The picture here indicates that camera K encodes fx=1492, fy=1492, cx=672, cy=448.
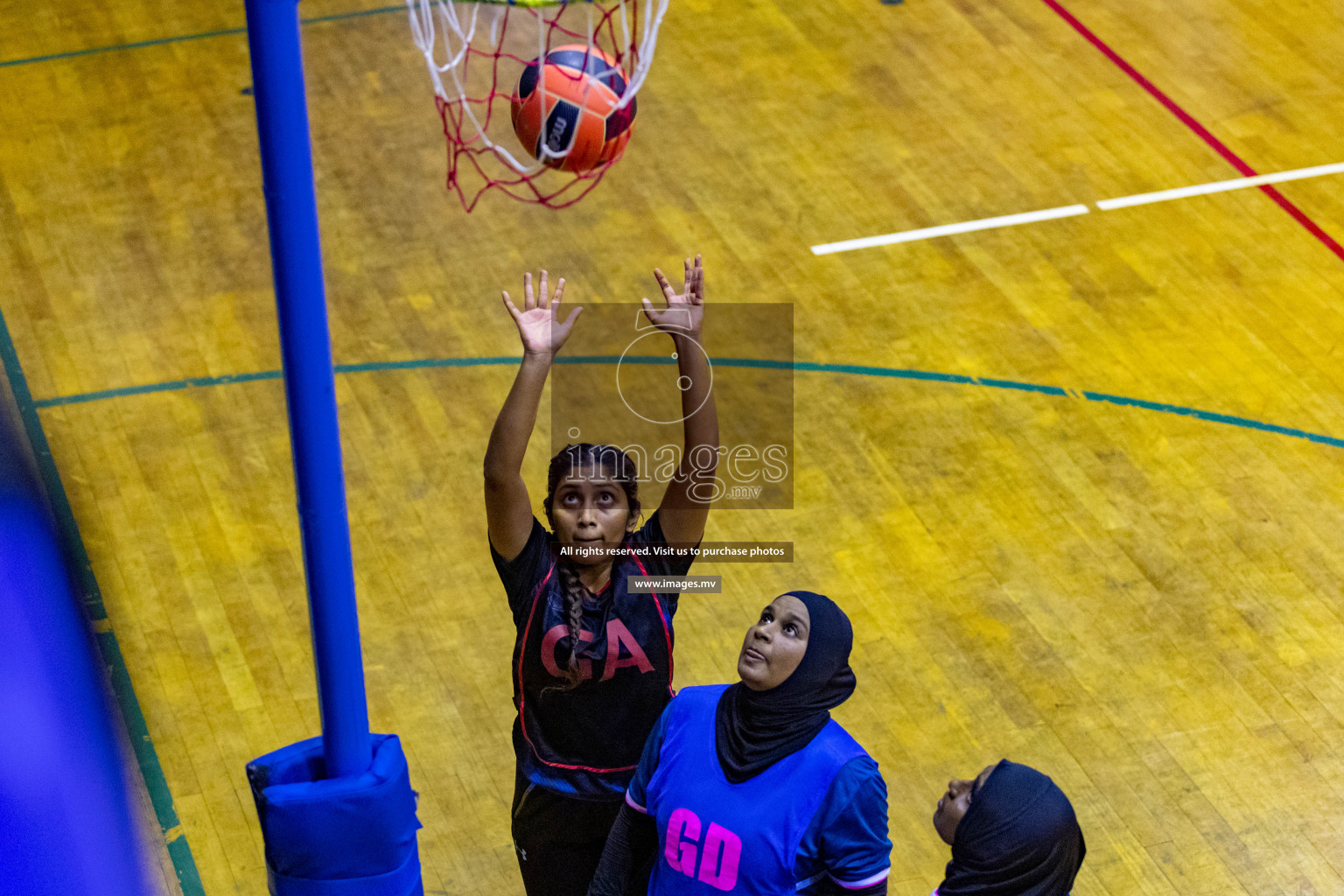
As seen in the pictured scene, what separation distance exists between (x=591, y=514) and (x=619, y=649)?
1.12ft

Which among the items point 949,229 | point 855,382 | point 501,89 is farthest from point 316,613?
point 501,89

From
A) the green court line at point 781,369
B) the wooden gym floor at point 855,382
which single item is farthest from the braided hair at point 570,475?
the green court line at point 781,369

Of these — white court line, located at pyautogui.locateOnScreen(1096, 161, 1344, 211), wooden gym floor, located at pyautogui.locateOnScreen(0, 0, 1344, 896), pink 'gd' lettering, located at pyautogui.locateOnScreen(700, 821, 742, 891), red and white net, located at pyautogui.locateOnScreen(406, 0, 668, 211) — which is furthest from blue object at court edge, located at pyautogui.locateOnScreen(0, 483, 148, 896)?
white court line, located at pyautogui.locateOnScreen(1096, 161, 1344, 211)

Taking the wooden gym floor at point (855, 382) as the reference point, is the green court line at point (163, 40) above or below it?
above

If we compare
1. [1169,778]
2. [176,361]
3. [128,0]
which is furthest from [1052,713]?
[128,0]

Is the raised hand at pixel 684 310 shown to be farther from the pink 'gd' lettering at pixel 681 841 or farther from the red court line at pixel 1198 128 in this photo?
the red court line at pixel 1198 128

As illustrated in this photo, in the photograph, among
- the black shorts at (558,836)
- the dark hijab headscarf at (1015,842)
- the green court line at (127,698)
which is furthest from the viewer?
the green court line at (127,698)

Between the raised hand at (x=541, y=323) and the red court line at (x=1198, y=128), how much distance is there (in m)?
5.84

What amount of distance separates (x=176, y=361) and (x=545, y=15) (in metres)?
3.55

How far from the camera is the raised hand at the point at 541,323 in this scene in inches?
143

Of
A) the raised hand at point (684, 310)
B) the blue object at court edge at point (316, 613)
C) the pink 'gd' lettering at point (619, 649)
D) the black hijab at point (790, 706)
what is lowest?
the pink 'gd' lettering at point (619, 649)

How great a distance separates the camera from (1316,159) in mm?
8719

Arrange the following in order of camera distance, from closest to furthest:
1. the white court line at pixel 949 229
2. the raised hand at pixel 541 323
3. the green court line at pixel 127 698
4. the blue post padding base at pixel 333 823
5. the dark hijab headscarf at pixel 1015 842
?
the blue post padding base at pixel 333 823 → the dark hijab headscarf at pixel 1015 842 → the raised hand at pixel 541 323 → the green court line at pixel 127 698 → the white court line at pixel 949 229

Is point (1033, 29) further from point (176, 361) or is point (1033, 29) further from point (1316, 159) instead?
point (176, 361)
